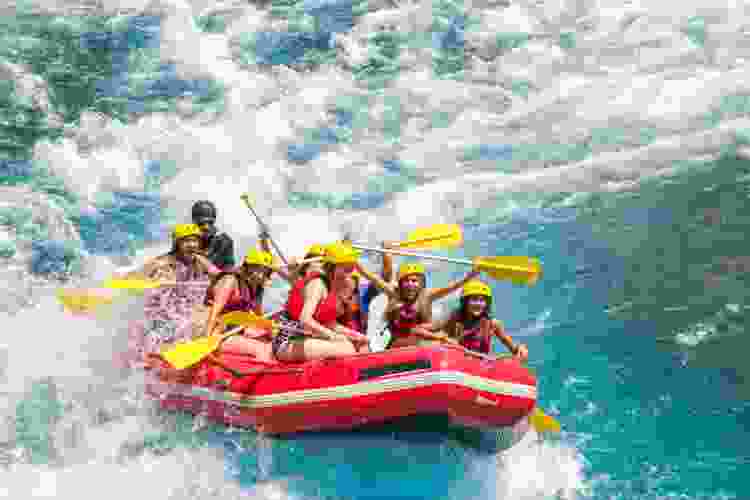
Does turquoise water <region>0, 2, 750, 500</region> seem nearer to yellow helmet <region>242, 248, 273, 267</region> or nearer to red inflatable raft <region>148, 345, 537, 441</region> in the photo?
red inflatable raft <region>148, 345, 537, 441</region>

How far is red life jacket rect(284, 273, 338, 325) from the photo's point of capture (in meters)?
7.00

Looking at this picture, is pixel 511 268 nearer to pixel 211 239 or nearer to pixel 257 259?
pixel 257 259

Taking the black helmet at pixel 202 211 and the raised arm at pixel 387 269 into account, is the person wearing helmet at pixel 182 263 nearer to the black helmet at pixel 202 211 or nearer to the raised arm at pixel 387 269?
the black helmet at pixel 202 211

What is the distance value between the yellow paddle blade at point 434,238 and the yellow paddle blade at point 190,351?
201 cm

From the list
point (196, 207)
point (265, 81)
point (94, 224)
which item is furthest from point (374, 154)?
point (196, 207)

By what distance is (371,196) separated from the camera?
42.6 ft

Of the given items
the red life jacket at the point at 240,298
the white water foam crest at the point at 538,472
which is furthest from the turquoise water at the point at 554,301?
the red life jacket at the point at 240,298

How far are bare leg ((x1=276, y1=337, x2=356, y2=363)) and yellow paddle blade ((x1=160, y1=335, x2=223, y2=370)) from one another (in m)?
0.59

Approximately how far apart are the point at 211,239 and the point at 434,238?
6.35 feet

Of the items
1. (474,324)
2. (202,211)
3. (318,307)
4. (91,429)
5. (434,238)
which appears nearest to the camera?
(474,324)

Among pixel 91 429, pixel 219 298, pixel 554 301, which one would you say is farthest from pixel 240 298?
pixel 554 301

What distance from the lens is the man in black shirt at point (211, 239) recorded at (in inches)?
339

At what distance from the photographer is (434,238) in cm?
846

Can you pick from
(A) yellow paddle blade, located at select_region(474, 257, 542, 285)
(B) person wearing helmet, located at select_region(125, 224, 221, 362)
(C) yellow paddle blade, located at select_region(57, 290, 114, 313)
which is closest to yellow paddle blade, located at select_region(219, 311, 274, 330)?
(B) person wearing helmet, located at select_region(125, 224, 221, 362)
